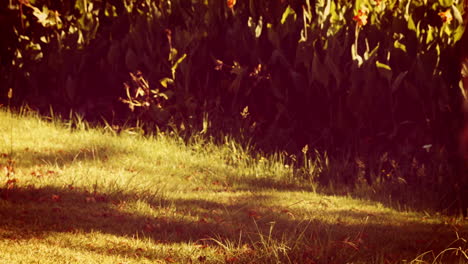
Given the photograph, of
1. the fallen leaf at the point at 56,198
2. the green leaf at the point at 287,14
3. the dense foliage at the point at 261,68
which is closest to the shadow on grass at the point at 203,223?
the fallen leaf at the point at 56,198

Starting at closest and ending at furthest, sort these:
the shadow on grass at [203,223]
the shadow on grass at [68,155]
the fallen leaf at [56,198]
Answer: the shadow on grass at [203,223], the fallen leaf at [56,198], the shadow on grass at [68,155]

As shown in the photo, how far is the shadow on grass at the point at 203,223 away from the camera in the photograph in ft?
14.4

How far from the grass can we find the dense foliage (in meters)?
0.61

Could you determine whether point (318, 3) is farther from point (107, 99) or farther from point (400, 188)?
point (107, 99)

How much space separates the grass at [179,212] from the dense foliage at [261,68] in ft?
1.99

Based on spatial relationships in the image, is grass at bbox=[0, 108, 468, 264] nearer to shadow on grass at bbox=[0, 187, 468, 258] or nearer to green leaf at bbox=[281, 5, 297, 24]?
shadow on grass at bbox=[0, 187, 468, 258]

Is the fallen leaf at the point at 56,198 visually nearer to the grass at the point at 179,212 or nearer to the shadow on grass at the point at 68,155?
the grass at the point at 179,212

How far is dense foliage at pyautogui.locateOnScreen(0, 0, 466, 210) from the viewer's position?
6223 mm

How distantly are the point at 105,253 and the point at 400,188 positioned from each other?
3.01 metres

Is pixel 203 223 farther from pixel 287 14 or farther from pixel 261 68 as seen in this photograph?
pixel 287 14

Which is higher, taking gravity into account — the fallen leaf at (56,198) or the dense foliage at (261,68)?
the dense foliage at (261,68)

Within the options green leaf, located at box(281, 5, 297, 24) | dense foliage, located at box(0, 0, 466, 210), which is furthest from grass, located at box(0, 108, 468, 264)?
green leaf, located at box(281, 5, 297, 24)

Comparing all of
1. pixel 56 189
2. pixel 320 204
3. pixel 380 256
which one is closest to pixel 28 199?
pixel 56 189

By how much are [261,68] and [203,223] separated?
8.91ft
